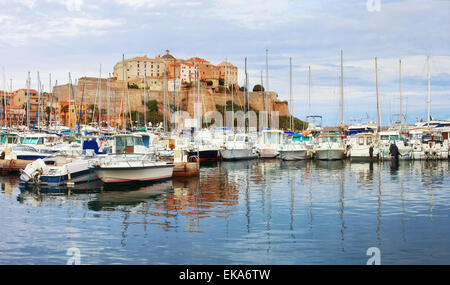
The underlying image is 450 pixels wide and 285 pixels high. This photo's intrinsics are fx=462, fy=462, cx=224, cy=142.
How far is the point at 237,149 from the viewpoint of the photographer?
40438mm

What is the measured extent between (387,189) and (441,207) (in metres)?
4.93

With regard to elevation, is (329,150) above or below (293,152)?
above

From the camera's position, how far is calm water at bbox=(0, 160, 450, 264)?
1070 cm

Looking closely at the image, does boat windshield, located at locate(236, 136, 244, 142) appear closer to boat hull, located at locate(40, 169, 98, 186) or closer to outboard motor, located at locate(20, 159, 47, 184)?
boat hull, located at locate(40, 169, 98, 186)

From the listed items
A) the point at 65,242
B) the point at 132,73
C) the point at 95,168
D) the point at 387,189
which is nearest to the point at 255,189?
the point at 387,189

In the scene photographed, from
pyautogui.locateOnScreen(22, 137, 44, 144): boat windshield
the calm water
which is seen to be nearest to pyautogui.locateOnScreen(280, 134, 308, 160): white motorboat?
the calm water

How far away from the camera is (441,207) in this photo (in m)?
16.7

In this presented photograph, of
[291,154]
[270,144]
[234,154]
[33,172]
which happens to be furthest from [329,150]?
[33,172]

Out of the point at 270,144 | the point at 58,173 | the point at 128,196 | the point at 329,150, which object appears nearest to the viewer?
the point at 128,196

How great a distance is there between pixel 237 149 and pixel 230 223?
87.0ft

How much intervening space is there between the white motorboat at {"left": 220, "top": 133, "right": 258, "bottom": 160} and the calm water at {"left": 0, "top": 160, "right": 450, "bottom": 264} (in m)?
15.9

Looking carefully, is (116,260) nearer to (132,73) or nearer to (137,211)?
(137,211)

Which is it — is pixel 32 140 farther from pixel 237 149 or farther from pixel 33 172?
pixel 237 149
